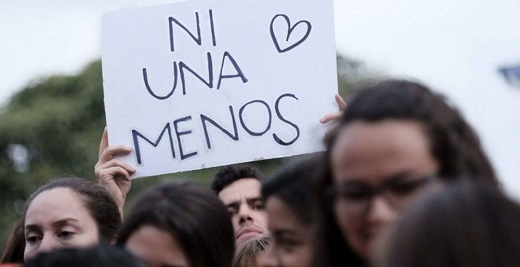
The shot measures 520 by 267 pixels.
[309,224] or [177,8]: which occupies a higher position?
[177,8]

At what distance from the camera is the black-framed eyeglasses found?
2678 mm

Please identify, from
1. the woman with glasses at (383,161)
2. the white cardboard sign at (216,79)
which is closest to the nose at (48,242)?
the white cardboard sign at (216,79)

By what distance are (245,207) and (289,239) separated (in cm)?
216

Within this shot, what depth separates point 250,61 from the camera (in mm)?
5090

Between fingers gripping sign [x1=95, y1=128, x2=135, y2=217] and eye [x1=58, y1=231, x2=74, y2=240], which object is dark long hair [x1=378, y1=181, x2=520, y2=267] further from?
Result: fingers gripping sign [x1=95, y1=128, x2=135, y2=217]

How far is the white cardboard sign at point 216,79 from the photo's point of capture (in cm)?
495

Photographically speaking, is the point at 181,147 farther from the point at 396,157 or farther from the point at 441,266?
the point at 441,266

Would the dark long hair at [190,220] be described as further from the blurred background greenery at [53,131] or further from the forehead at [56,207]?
the blurred background greenery at [53,131]

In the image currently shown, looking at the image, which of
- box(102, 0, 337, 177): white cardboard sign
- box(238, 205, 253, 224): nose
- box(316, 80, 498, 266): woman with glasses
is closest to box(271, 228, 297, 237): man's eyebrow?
box(316, 80, 498, 266): woman with glasses

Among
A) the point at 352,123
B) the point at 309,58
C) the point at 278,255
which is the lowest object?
the point at 278,255

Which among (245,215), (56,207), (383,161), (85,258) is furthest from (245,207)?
(383,161)

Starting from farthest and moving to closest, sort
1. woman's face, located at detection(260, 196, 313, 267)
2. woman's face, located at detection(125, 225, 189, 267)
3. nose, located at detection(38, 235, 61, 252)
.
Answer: nose, located at detection(38, 235, 61, 252) → woman's face, located at detection(125, 225, 189, 267) → woman's face, located at detection(260, 196, 313, 267)

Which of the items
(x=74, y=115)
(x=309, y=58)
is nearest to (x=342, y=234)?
(x=309, y=58)

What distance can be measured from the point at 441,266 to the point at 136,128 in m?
3.06
